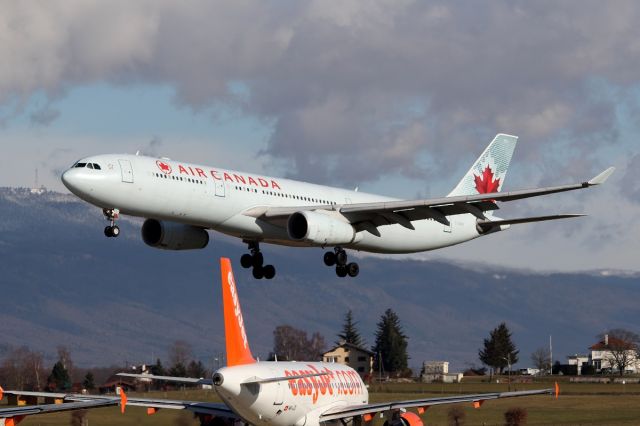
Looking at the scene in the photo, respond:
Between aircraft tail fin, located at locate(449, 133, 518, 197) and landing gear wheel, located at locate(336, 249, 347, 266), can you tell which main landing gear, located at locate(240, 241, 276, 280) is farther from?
aircraft tail fin, located at locate(449, 133, 518, 197)

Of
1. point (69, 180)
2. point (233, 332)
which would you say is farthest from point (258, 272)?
point (69, 180)

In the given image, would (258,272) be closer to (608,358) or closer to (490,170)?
(490,170)

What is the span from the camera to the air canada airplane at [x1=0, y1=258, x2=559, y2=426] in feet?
173

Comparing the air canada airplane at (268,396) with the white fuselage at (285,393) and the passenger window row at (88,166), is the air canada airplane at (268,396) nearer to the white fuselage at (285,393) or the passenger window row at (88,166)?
the white fuselage at (285,393)

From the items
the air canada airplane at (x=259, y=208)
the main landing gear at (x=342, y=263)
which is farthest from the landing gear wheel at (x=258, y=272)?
the main landing gear at (x=342, y=263)

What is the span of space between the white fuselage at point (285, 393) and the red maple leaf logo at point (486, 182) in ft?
62.6

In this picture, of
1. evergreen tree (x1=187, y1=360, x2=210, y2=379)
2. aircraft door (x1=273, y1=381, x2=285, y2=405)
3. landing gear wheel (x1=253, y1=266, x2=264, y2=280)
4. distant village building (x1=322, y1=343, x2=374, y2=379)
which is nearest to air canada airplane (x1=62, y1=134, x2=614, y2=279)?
landing gear wheel (x1=253, y1=266, x2=264, y2=280)

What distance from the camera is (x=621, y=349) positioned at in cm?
16650

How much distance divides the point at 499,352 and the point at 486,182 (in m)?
87.0

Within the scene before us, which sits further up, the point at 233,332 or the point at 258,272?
the point at 258,272

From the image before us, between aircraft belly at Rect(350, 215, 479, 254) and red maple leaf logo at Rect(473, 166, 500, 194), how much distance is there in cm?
567

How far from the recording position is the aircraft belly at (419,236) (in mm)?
63656

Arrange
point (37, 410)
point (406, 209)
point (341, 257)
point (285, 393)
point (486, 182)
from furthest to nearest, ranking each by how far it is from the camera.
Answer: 1. point (486, 182)
2. point (341, 257)
3. point (406, 209)
4. point (285, 393)
5. point (37, 410)

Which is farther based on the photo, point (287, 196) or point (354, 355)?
point (354, 355)
